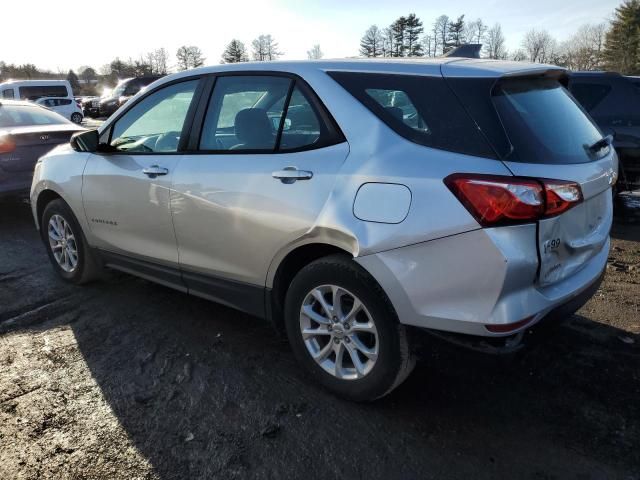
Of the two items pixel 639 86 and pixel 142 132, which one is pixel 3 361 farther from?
pixel 639 86

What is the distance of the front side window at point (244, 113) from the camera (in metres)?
3.07

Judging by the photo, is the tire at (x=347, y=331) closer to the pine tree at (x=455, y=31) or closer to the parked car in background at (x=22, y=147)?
the parked car in background at (x=22, y=147)

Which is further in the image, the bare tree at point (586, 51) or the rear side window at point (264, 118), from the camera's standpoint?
the bare tree at point (586, 51)

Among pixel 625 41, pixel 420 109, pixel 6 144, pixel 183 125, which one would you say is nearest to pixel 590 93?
pixel 420 109

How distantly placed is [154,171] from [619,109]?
19.6ft

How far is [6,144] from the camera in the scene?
6.63 meters

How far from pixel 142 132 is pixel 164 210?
0.74 m

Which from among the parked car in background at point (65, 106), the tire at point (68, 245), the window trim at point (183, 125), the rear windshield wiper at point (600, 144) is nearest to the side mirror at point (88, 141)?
the window trim at point (183, 125)

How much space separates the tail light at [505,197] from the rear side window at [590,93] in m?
5.40

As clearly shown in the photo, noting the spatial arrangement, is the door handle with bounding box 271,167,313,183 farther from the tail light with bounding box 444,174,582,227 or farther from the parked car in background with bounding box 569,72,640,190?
the parked car in background with bounding box 569,72,640,190

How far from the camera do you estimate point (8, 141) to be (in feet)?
21.8

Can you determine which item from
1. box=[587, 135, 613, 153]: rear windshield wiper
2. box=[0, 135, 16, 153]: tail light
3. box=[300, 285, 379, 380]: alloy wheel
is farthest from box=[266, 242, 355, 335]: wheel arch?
box=[0, 135, 16, 153]: tail light

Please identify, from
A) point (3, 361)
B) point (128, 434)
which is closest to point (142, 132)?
point (3, 361)

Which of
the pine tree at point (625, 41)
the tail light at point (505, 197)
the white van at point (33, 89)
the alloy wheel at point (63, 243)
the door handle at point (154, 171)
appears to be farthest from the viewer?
the pine tree at point (625, 41)
